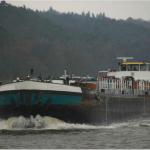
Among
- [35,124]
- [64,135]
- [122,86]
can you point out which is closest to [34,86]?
[35,124]

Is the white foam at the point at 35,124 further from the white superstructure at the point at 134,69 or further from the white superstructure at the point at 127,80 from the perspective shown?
the white superstructure at the point at 134,69

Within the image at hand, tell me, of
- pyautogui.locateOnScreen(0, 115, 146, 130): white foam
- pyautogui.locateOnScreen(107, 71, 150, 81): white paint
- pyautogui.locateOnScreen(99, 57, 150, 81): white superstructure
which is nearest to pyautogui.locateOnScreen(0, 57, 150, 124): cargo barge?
pyautogui.locateOnScreen(0, 115, 146, 130): white foam

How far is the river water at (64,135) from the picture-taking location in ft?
106

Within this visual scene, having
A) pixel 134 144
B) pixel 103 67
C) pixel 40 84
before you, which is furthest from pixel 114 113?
pixel 103 67

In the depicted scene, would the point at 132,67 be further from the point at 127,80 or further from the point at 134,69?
the point at 127,80

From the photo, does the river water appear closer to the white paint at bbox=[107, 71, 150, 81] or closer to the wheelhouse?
the white paint at bbox=[107, 71, 150, 81]

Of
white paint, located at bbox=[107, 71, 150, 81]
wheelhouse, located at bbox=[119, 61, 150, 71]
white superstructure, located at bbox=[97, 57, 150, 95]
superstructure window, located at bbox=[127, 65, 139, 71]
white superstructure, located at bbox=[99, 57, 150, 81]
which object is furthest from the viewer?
superstructure window, located at bbox=[127, 65, 139, 71]

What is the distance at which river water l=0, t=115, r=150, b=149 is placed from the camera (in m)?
32.3

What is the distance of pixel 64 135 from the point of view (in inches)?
1421

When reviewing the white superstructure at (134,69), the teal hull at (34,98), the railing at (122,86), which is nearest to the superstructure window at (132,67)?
the white superstructure at (134,69)

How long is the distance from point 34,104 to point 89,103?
4868mm

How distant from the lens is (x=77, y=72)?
17400 centimetres

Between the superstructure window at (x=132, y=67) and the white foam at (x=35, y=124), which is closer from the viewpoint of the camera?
the white foam at (x=35, y=124)

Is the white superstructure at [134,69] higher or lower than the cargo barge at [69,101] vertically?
higher
